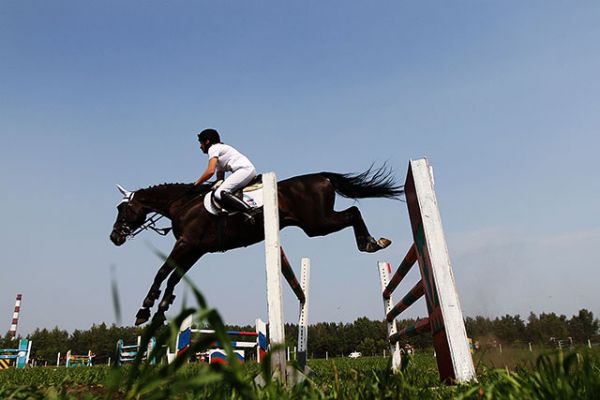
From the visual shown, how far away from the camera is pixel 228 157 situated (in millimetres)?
4508

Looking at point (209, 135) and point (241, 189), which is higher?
point (209, 135)

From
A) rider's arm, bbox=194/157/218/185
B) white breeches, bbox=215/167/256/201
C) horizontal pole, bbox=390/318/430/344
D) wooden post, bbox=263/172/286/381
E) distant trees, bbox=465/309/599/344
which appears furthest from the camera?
rider's arm, bbox=194/157/218/185

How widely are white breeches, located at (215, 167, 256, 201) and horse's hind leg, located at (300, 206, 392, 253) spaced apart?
73 centimetres

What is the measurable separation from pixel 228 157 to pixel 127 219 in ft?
4.99

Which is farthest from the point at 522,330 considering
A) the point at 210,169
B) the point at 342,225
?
the point at 210,169

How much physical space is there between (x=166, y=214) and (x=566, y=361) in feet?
14.8

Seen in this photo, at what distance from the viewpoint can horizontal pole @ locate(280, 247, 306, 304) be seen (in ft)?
11.5

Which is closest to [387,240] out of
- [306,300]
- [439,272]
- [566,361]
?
[306,300]

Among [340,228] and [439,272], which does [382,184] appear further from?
[439,272]

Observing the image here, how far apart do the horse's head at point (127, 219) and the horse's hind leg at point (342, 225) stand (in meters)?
2.01

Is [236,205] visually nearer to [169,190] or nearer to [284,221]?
[284,221]

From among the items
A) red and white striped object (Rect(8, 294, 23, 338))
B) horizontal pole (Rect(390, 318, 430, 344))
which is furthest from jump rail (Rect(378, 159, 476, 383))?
red and white striped object (Rect(8, 294, 23, 338))

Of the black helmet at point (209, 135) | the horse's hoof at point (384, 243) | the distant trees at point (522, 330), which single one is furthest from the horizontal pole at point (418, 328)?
the black helmet at point (209, 135)

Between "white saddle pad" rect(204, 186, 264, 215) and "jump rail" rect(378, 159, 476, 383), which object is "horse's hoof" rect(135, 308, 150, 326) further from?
"jump rail" rect(378, 159, 476, 383)
